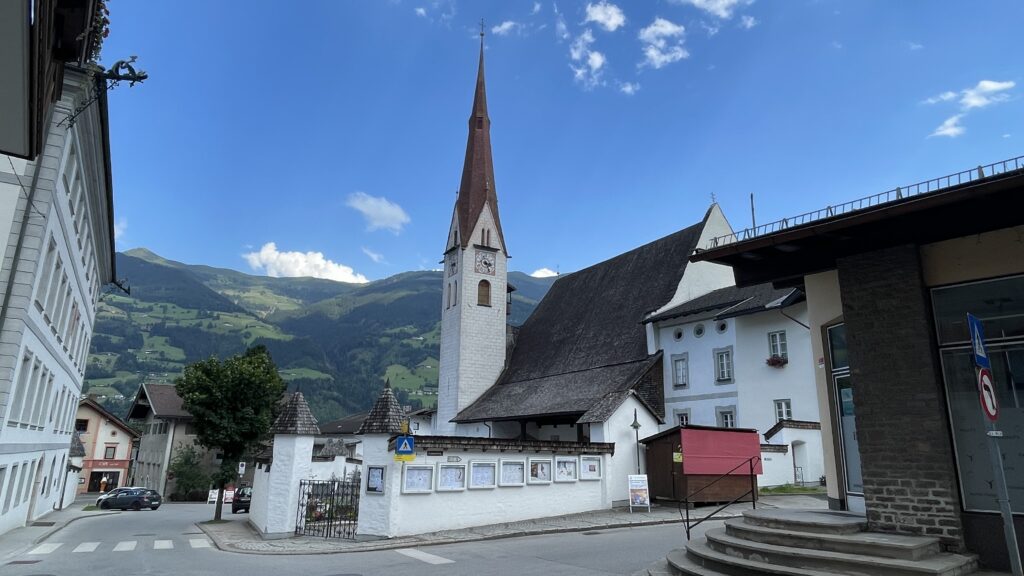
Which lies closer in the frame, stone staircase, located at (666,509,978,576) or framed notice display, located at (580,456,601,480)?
stone staircase, located at (666,509,978,576)

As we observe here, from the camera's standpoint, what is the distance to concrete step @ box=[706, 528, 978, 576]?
661cm

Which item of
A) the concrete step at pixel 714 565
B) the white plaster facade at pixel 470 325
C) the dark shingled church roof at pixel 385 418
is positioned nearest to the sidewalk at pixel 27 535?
the dark shingled church roof at pixel 385 418

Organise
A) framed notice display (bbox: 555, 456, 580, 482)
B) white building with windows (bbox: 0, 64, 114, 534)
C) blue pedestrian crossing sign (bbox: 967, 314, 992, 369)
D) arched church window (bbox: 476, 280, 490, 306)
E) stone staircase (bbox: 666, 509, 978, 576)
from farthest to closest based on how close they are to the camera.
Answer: arched church window (bbox: 476, 280, 490, 306)
framed notice display (bbox: 555, 456, 580, 482)
white building with windows (bbox: 0, 64, 114, 534)
stone staircase (bbox: 666, 509, 978, 576)
blue pedestrian crossing sign (bbox: 967, 314, 992, 369)

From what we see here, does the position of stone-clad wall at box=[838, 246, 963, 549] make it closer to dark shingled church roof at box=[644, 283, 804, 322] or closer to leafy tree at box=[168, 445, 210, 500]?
dark shingled church roof at box=[644, 283, 804, 322]

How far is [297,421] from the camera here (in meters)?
18.2

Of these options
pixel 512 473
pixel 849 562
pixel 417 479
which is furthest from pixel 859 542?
pixel 512 473

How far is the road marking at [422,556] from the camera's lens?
12.0 meters

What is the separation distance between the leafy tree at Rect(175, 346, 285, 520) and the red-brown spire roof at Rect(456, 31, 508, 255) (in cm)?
1790

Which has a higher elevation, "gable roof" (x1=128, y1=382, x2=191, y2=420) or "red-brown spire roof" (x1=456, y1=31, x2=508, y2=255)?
"red-brown spire roof" (x1=456, y1=31, x2=508, y2=255)

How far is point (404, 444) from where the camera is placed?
1548 centimetres

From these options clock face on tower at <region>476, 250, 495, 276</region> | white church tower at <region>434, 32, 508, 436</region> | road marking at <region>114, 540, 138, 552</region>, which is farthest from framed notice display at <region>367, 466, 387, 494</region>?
clock face on tower at <region>476, 250, 495, 276</region>

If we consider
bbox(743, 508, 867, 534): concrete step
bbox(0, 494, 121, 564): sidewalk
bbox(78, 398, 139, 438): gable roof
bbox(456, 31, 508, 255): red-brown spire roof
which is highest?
bbox(456, 31, 508, 255): red-brown spire roof

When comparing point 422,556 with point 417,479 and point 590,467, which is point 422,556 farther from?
point 590,467

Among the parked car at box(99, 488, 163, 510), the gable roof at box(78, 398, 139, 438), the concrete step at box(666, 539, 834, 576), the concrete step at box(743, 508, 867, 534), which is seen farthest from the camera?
the gable roof at box(78, 398, 139, 438)
